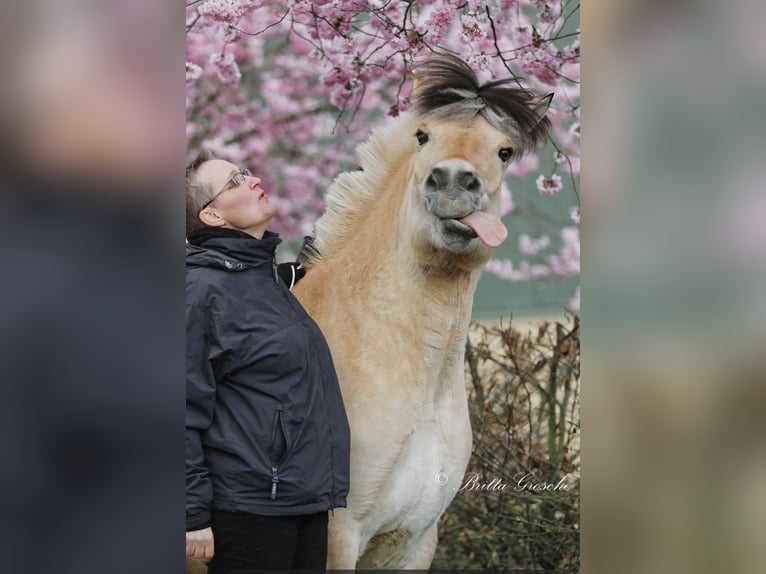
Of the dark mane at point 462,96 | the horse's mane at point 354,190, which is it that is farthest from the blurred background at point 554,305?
the horse's mane at point 354,190

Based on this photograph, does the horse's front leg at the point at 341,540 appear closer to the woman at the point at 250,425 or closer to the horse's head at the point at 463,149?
the woman at the point at 250,425

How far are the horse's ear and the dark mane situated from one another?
0.04 meters

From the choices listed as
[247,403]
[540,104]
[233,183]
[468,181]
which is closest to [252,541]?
[247,403]

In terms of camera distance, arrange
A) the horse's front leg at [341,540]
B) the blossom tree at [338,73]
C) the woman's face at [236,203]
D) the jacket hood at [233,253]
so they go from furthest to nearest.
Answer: the blossom tree at [338,73], the horse's front leg at [341,540], the woman's face at [236,203], the jacket hood at [233,253]

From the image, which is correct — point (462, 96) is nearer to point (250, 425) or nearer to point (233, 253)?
point (233, 253)

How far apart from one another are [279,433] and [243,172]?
2.97 ft

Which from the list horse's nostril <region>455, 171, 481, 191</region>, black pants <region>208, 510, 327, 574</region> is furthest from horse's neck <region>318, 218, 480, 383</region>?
black pants <region>208, 510, 327, 574</region>

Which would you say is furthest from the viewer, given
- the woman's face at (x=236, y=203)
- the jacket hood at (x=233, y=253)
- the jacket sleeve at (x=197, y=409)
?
the woman's face at (x=236, y=203)

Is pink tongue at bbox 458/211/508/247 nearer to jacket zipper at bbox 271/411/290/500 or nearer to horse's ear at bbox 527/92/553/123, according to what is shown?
horse's ear at bbox 527/92/553/123

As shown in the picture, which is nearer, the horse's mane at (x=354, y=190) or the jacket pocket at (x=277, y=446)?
the jacket pocket at (x=277, y=446)

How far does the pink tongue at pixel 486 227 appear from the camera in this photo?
3.60 m

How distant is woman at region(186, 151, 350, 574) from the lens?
10.2 feet

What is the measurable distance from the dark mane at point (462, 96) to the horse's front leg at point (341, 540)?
147 centimetres
